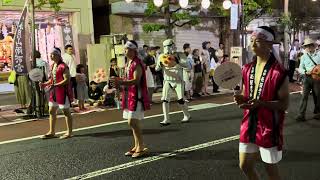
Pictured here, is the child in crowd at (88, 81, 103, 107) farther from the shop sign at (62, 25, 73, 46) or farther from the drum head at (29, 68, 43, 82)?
the shop sign at (62, 25, 73, 46)

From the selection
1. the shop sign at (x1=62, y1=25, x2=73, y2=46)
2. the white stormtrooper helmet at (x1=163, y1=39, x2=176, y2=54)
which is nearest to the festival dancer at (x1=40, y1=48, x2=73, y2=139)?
the white stormtrooper helmet at (x1=163, y1=39, x2=176, y2=54)

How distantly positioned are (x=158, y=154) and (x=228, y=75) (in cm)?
278

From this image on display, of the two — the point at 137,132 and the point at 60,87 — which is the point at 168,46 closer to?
the point at 60,87

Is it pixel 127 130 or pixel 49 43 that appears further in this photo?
pixel 49 43

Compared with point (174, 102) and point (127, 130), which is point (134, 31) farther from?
point (127, 130)

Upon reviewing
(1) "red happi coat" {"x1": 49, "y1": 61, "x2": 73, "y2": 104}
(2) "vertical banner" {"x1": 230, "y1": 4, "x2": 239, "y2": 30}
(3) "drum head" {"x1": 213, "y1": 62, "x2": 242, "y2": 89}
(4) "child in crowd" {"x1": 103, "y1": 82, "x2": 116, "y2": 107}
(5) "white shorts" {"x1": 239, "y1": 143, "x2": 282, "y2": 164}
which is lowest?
(4) "child in crowd" {"x1": 103, "y1": 82, "x2": 116, "y2": 107}

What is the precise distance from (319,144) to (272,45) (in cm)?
421

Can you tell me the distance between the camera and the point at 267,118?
4.41 metres

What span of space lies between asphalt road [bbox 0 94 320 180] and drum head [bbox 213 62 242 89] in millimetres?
1557

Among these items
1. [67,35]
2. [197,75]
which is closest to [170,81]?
[197,75]

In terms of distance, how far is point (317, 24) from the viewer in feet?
113

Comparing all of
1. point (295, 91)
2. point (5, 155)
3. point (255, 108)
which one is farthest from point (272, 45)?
point (295, 91)

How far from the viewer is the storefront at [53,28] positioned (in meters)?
16.8

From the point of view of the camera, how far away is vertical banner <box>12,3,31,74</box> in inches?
479
